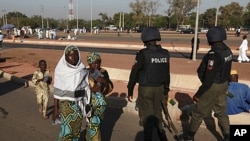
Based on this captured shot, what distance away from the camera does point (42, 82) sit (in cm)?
762

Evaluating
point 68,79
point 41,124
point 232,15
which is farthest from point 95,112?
point 232,15

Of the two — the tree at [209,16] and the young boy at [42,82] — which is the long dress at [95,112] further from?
the tree at [209,16]

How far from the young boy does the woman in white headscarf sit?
10.7ft

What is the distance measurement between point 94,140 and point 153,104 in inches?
38.1

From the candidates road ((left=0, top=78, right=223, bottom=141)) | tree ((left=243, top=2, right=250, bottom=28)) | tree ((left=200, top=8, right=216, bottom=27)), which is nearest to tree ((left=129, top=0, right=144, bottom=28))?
tree ((left=200, top=8, right=216, bottom=27))

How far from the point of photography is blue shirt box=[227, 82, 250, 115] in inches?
254

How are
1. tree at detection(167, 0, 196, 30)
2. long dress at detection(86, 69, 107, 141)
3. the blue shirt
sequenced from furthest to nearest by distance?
tree at detection(167, 0, 196, 30)
the blue shirt
long dress at detection(86, 69, 107, 141)

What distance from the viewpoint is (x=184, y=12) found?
298 ft

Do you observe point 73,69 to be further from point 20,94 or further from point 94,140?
point 20,94

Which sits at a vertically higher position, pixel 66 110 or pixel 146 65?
pixel 146 65

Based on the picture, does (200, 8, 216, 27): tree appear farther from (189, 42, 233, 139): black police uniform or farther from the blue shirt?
(189, 42, 233, 139): black police uniform

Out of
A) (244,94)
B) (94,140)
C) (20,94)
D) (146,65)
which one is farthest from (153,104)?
(20,94)

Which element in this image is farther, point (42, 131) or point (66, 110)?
point (42, 131)

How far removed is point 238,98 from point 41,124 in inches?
153
